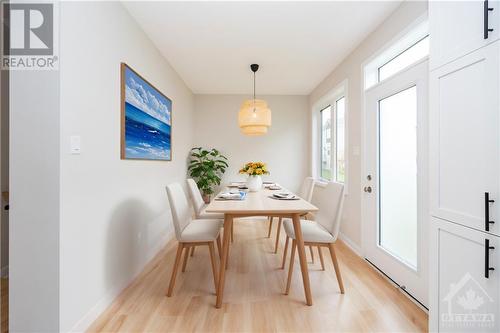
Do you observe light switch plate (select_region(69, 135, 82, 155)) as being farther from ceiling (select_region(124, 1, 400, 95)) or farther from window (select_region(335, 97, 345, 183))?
window (select_region(335, 97, 345, 183))

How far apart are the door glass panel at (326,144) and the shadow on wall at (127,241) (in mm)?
3098

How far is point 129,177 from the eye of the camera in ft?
7.27

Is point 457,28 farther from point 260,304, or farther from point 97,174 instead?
point 97,174

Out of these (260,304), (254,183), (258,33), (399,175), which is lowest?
(260,304)

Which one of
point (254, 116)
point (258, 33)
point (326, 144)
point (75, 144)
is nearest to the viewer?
point (75, 144)

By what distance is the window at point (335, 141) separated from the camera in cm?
376

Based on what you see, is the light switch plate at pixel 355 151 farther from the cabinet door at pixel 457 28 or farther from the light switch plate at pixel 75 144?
the light switch plate at pixel 75 144

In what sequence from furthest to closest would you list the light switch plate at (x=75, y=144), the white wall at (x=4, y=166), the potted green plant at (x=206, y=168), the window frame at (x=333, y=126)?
the potted green plant at (x=206, y=168) < the window frame at (x=333, y=126) < the white wall at (x=4, y=166) < the light switch plate at (x=75, y=144)

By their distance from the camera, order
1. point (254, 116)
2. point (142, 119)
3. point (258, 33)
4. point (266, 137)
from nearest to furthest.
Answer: point (142, 119), point (258, 33), point (254, 116), point (266, 137)

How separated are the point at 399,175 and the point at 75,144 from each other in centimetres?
258

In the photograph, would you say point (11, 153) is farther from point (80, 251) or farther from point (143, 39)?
point (143, 39)

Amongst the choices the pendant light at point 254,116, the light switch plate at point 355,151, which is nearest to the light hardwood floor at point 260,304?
the light switch plate at point 355,151

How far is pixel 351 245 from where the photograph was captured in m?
3.05

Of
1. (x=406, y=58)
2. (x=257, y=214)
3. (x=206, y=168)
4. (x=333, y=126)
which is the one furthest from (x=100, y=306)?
(x=333, y=126)
